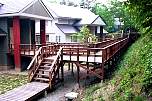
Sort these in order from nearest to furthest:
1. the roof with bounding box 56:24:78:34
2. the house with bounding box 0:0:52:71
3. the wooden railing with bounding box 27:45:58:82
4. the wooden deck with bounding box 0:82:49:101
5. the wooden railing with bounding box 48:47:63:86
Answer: the wooden deck with bounding box 0:82:49:101 < the wooden railing with bounding box 48:47:63:86 < the wooden railing with bounding box 27:45:58:82 < the house with bounding box 0:0:52:71 < the roof with bounding box 56:24:78:34

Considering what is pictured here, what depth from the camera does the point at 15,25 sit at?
2019 centimetres

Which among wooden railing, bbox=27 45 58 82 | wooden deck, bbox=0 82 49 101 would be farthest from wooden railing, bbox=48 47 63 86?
wooden railing, bbox=27 45 58 82

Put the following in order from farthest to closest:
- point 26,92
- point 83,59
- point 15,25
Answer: point 15,25, point 83,59, point 26,92

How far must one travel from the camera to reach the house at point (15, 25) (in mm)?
20141

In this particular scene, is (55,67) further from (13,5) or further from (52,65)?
(13,5)

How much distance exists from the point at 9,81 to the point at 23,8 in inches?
263

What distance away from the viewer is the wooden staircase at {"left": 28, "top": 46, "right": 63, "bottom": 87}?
13988mm

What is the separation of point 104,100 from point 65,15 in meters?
31.0

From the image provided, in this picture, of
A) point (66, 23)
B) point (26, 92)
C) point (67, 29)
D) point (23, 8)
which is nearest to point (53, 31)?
point (67, 29)

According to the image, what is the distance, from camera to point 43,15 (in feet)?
76.3

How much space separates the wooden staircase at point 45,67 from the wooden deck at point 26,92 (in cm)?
49

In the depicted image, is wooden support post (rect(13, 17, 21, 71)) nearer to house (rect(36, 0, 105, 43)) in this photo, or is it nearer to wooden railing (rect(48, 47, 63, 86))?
wooden railing (rect(48, 47, 63, 86))

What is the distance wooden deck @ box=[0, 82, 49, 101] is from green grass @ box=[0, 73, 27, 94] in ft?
4.59

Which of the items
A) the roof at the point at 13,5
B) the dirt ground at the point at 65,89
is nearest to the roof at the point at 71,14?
the roof at the point at 13,5
